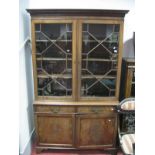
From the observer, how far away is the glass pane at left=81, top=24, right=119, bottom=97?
6.38 feet

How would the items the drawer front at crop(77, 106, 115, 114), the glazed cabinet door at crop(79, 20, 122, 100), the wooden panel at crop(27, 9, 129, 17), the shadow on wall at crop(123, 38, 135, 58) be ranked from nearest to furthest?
the wooden panel at crop(27, 9, 129, 17) < the glazed cabinet door at crop(79, 20, 122, 100) < the drawer front at crop(77, 106, 115, 114) < the shadow on wall at crop(123, 38, 135, 58)

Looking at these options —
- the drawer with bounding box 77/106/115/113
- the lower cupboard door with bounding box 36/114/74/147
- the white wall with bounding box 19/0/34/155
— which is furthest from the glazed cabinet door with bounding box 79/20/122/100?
the white wall with bounding box 19/0/34/155

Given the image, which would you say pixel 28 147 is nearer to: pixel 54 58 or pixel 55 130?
pixel 55 130

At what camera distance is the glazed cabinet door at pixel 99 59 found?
6.33ft

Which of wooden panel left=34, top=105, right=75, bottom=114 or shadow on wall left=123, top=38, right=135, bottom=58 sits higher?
shadow on wall left=123, top=38, right=135, bottom=58

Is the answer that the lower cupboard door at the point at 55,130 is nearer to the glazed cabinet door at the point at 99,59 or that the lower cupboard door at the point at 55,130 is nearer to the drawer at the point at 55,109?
the drawer at the point at 55,109

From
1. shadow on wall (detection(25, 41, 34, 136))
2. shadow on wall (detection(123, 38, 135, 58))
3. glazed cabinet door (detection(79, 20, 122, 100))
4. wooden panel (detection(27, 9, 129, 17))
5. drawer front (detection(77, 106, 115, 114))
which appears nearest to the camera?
wooden panel (detection(27, 9, 129, 17))

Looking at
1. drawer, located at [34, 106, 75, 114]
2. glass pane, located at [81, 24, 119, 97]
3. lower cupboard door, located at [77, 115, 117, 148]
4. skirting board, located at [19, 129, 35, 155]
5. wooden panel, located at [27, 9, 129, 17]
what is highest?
wooden panel, located at [27, 9, 129, 17]

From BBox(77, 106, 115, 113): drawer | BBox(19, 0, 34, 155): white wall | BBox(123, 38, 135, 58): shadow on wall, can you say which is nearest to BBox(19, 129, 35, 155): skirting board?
BBox(19, 0, 34, 155): white wall

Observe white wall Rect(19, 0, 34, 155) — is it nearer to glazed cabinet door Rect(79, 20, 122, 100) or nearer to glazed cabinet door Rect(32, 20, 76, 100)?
glazed cabinet door Rect(32, 20, 76, 100)

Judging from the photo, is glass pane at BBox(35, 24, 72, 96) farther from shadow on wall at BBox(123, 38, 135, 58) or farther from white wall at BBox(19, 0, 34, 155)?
shadow on wall at BBox(123, 38, 135, 58)

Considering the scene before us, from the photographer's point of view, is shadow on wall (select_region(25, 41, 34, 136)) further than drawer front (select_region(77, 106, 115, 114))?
Yes

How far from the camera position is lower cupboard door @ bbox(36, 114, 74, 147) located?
2090 mm
